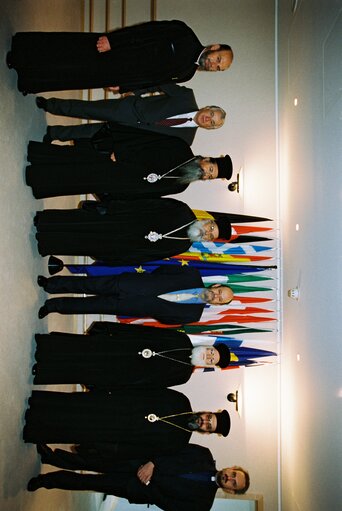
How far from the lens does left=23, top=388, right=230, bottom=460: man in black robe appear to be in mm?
3771

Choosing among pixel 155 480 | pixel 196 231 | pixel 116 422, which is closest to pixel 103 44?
pixel 196 231

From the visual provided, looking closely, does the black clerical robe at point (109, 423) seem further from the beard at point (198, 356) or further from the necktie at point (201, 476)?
the beard at point (198, 356)

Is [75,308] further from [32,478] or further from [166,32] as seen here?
[166,32]

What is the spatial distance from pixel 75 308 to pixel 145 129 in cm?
146

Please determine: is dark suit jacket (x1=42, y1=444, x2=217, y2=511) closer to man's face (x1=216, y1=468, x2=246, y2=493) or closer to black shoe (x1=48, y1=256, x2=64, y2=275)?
man's face (x1=216, y1=468, x2=246, y2=493)

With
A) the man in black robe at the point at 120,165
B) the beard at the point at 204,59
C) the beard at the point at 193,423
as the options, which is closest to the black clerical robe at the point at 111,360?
the beard at the point at 193,423

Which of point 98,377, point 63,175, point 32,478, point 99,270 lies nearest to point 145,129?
point 63,175

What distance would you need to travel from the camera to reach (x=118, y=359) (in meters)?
3.83

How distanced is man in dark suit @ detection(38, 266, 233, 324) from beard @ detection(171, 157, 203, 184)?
69 centimetres

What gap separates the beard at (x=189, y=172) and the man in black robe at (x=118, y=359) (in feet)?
3.88

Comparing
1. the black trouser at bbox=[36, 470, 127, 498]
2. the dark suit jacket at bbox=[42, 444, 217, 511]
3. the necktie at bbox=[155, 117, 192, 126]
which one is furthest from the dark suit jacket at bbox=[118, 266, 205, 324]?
the black trouser at bbox=[36, 470, 127, 498]

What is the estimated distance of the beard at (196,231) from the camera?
12.5 ft

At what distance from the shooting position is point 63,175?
12.7 ft

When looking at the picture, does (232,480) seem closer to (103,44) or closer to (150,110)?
(150,110)
